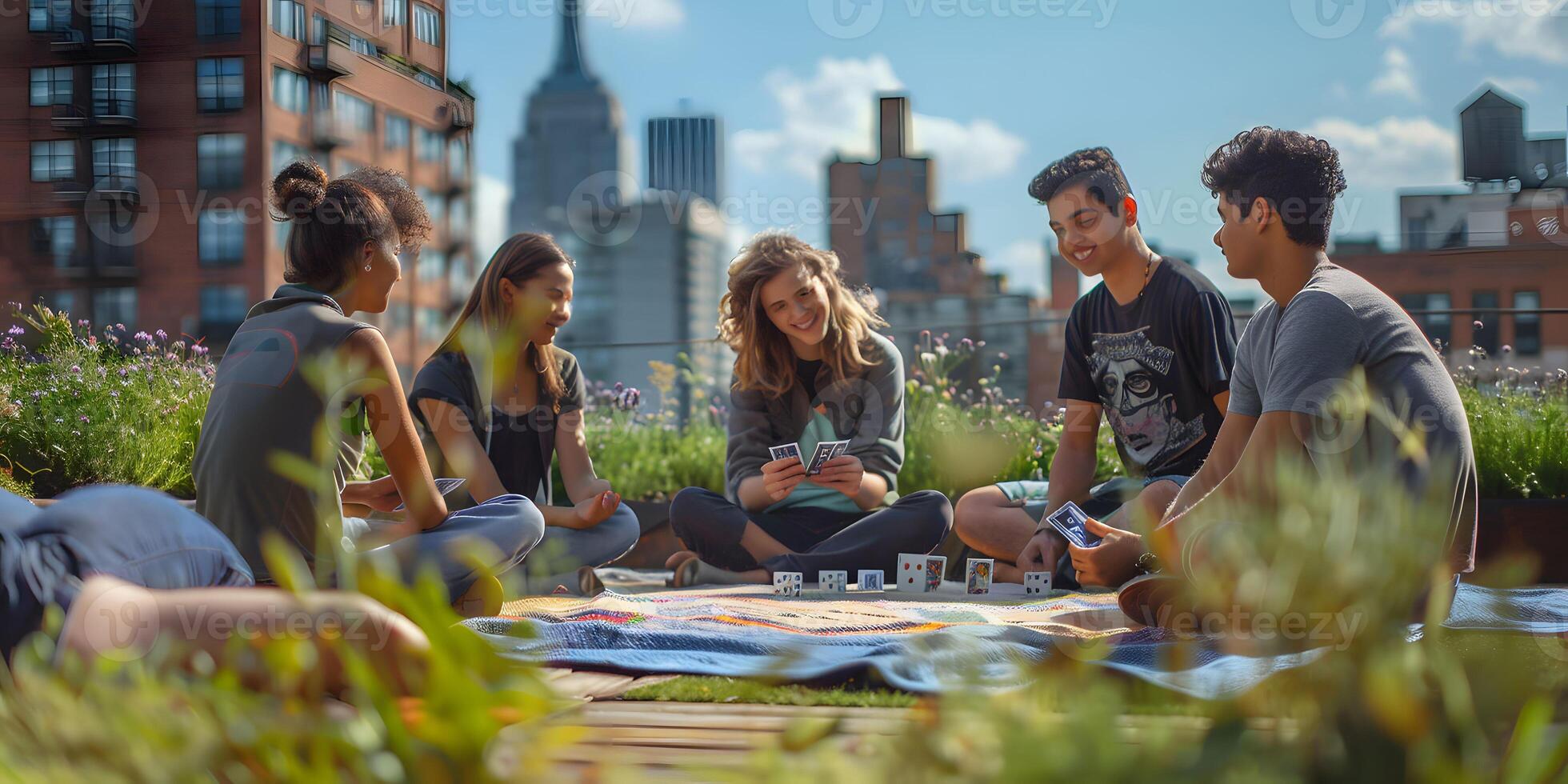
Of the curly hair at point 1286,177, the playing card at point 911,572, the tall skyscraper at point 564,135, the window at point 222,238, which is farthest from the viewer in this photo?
the tall skyscraper at point 564,135

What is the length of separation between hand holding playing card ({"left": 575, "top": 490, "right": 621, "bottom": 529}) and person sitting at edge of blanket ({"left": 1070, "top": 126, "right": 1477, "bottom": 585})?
4.94 feet

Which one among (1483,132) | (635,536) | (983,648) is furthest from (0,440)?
(1483,132)

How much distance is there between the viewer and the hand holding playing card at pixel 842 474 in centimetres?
388

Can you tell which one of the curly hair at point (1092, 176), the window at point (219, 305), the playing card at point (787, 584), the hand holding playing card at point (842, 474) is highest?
the window at point (219, 305)

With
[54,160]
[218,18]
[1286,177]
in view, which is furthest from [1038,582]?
[218,18]

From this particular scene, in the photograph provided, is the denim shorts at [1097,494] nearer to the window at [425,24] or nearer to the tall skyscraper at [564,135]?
the window at [425,24]

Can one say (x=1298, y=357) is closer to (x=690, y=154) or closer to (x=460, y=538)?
(x=460, y=538)

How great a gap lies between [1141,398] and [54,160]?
49072 millimetres

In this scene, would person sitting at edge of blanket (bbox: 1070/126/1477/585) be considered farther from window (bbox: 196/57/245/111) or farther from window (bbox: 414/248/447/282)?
window (bbox: 414/248/447/282)

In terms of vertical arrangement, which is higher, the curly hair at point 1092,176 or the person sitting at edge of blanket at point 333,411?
the curly hair at point 1092,176

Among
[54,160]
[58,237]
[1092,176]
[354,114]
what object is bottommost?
[1092,176]

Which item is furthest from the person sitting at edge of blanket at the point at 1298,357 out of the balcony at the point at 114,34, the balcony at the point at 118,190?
the balcony at the point at 118,190

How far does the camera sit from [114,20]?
39.9 metres

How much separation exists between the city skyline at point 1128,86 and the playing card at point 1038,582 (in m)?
1.05
